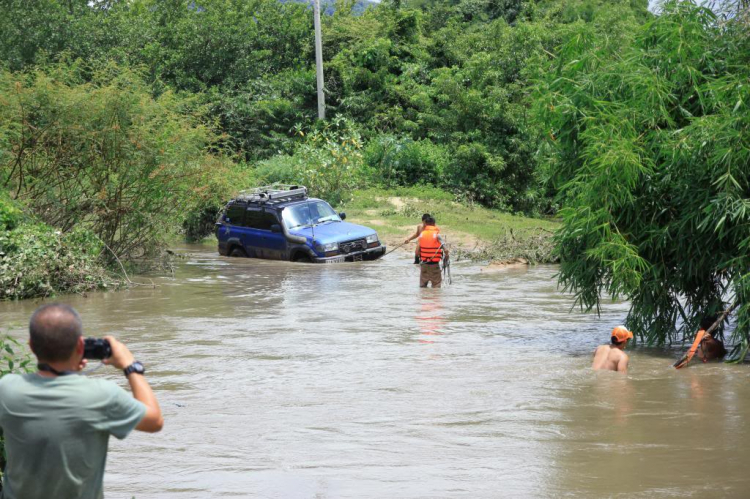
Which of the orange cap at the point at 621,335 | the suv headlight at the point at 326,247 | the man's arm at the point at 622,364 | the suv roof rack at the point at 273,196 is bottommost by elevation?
the man's arm at the point at 622,364

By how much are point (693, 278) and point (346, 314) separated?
227 inches

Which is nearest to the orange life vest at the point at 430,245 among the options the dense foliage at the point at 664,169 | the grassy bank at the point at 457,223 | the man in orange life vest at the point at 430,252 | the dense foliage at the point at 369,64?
the man in orange life vest at the point at 430,252

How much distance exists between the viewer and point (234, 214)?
80.4 ft

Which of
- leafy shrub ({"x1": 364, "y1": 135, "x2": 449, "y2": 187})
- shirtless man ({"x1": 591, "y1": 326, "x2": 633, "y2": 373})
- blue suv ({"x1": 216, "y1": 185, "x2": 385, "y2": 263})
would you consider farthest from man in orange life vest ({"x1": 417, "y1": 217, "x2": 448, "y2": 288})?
leafy shrub ({"x1": 364, "y1": 135, "x2": 449, "y2": 187})

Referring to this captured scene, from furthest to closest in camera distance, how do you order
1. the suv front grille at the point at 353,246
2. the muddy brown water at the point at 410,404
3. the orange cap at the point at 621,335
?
the suv front grille at the point at 353,246
the orange cap at the point at 621,335
the muddy brown water at the point at 410,404

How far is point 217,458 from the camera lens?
26.5 feet

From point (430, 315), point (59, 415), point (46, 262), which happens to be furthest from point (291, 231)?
point (59, 415)

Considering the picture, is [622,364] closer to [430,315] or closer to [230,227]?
[430,315]

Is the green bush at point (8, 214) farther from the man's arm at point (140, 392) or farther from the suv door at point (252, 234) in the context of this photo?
the man's arm at point (140, 392)

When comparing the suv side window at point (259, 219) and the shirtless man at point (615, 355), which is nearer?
the shirtless man at point (615, 355)

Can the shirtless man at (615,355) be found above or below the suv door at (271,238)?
below

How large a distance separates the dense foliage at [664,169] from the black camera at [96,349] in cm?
855

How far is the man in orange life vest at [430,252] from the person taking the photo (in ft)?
59.5

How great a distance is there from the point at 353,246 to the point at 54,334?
749 inches
